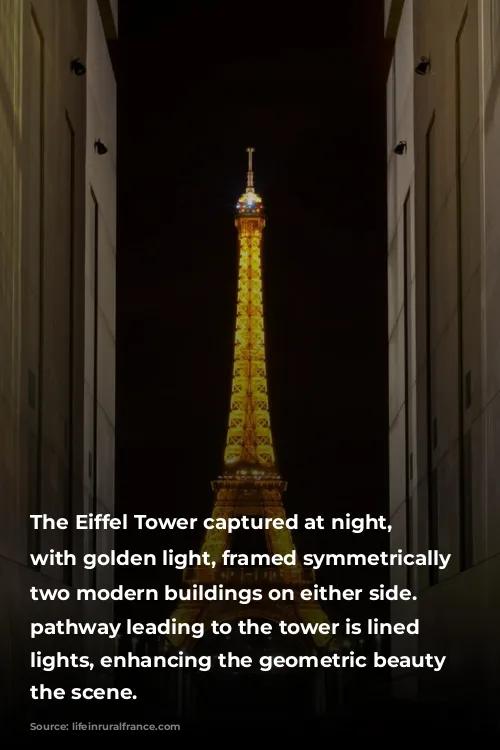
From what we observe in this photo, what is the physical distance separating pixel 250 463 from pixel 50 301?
119 ft

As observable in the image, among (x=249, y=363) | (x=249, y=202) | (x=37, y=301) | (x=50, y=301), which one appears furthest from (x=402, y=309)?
(x=249, y=363)

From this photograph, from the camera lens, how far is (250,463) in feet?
196

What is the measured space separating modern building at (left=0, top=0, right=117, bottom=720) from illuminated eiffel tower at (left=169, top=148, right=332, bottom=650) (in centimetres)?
2457

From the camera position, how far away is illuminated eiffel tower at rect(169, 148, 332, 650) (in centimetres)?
5838

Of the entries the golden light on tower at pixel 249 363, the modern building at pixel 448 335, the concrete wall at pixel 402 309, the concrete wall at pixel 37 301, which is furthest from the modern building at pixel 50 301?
the golden light on tower at pixel 249 363

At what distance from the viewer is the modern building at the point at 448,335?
1952 centimetres

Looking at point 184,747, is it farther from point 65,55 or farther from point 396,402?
point 396,402

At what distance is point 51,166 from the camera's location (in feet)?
80.1

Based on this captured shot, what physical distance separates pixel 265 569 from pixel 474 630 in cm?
3914

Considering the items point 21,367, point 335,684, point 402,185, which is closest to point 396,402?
point 402,185

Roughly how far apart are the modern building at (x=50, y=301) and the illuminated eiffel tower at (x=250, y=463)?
80.6ft

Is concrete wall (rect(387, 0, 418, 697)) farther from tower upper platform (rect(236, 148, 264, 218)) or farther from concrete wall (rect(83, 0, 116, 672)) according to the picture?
tower upper platform (rect(236, 148, 264, 218))

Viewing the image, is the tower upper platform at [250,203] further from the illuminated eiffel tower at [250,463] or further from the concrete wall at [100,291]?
the concrete wall at [100,291]

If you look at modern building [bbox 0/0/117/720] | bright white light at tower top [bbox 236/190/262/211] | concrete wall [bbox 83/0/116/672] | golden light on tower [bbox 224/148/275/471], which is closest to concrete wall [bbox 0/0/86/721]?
modern building [bbox 0/0/117/720]
